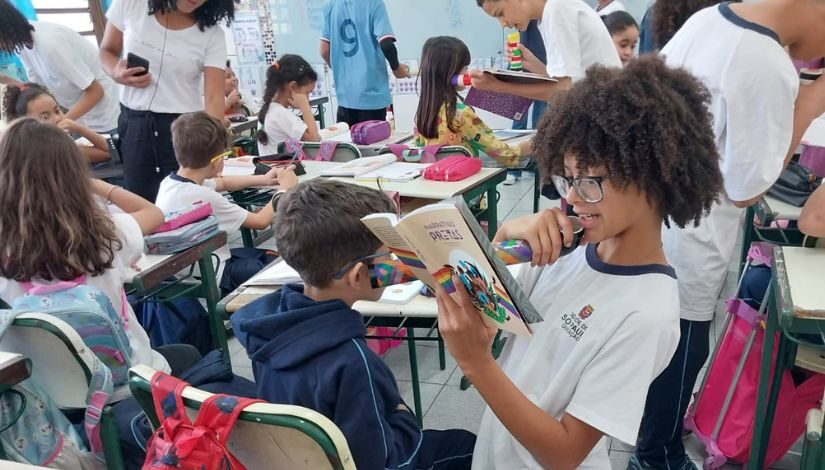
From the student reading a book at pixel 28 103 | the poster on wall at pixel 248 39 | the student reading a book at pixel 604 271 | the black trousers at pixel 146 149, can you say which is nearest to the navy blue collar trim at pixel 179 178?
the black trousers at pixel 146 149

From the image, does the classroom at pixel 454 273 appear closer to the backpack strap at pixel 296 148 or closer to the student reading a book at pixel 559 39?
the student reading a book at pixel 559 39

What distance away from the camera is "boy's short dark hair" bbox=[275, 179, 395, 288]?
3.67 ft

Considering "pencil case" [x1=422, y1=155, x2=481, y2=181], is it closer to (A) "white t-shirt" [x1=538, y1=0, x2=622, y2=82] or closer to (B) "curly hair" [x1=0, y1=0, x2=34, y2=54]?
(A) "white t-shirt" [x1=538, y1=0, x2=622, y2=82]

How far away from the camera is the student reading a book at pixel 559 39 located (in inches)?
92.0

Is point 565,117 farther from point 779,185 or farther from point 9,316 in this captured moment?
point 779,185

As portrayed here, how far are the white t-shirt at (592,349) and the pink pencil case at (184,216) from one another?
136 centimetres

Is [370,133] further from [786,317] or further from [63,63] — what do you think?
[786,317]

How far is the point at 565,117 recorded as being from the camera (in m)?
1.01

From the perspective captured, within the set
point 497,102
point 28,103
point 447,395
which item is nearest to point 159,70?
point 28,103

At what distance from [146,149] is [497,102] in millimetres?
1541

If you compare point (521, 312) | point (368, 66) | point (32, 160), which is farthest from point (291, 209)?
point (368, 66)

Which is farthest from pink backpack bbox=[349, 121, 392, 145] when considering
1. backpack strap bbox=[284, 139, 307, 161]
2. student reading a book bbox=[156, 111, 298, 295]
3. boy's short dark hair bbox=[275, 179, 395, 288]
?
boy's short dark hair bbox=[275, 179, 395, 288]

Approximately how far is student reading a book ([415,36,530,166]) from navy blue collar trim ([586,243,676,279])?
192 cm

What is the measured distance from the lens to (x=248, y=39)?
7078 mm
